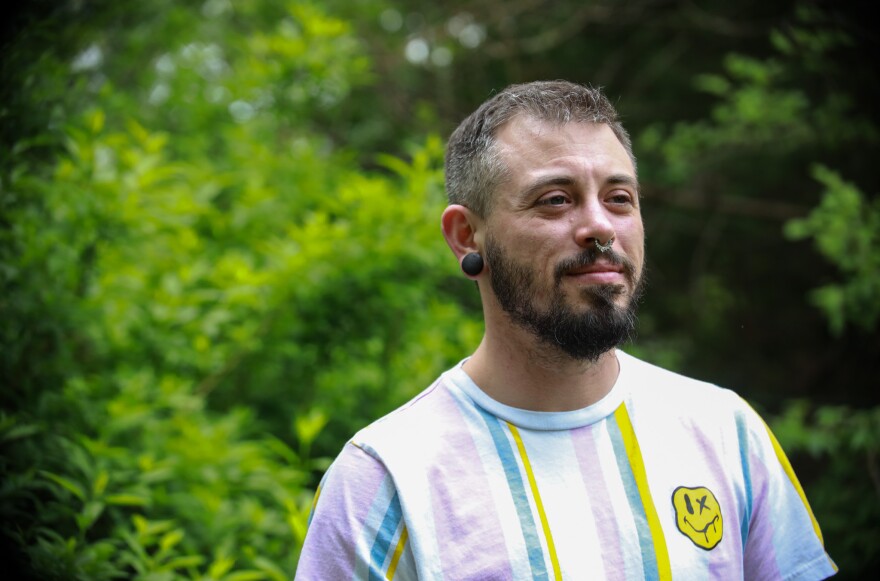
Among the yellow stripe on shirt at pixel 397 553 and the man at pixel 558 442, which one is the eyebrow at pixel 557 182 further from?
the yellow stripe on shirt at pixel 397 553

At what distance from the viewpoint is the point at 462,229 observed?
1.83 meters

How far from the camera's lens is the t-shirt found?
1488 mm

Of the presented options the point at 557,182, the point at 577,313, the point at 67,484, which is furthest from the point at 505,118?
the point at 67,484

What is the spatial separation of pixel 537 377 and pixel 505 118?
24.1 inches

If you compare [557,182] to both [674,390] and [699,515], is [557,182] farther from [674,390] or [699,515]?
[699,515]

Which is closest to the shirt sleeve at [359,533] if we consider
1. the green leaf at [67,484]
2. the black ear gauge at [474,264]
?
the black ear gauge at [474,264]

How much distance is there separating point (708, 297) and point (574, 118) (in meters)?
5.37

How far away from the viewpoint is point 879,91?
4.59 meters

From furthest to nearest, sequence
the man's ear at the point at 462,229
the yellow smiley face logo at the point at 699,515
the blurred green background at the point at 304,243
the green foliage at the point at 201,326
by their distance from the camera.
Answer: the blurred green background at the point at 304,243 < the green foliage at the point at 201,326 < the man's ear at the point at 462,229 < the yellow smiley face logo at the point at 699,515

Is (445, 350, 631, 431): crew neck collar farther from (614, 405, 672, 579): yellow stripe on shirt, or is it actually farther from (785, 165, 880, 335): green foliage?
(785, 165, 880, 335): green foliage

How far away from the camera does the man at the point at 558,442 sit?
1.50 meters

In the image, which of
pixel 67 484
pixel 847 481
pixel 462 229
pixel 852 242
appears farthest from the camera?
pixel 847 481

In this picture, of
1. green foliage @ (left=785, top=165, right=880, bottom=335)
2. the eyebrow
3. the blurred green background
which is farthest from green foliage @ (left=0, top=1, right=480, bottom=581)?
green foliage @ (left=785, top=165, right=880, bottom=335)

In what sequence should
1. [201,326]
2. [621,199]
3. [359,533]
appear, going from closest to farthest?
[359,533]
[621,199]
[201,326]
